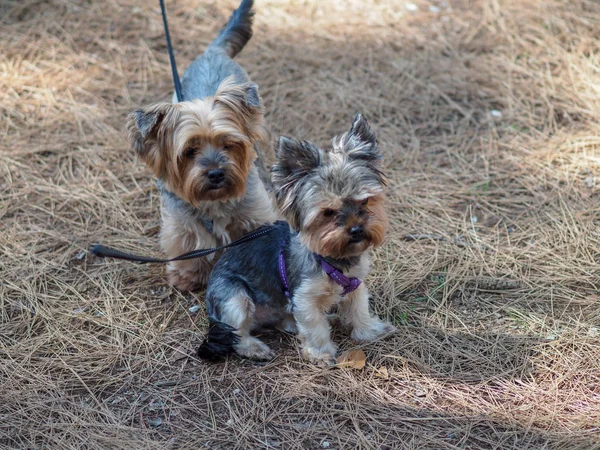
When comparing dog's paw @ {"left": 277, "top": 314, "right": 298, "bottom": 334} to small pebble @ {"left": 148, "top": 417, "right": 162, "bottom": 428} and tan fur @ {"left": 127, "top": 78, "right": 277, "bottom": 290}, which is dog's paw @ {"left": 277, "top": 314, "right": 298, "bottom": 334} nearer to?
tan fur @ {"left": 127, "top": 78, "right": 277, "bottom": 290}

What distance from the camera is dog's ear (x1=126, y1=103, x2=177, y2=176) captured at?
5422mm

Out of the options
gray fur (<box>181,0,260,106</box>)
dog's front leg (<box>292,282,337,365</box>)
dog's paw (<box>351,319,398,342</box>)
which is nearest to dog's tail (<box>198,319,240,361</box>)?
dog's front leg (<box>292,282,337,365</box>)

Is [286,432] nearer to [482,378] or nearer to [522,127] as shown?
[482,378]

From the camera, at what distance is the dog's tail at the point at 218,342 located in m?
5.14

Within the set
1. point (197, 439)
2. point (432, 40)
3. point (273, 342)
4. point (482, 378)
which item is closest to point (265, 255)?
point (273, 342)

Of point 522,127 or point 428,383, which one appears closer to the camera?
point 428,383

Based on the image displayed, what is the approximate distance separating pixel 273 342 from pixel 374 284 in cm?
110

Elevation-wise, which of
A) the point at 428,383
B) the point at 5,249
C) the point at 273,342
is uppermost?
the point at 428,383

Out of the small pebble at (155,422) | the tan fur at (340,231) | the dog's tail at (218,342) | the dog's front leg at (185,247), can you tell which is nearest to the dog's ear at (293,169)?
the tan fur at (340,231)

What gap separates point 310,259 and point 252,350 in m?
0.94

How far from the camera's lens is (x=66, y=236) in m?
6.70

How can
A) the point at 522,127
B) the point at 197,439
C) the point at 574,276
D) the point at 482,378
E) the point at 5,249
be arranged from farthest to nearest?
the point at 522,127
the point at 5,249
the point at 574,276
the point at 482,378
the point at 197,439

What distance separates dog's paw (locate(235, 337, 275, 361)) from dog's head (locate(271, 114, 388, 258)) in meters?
1.08

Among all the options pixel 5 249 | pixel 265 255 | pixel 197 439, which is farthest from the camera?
pixel 5 249
